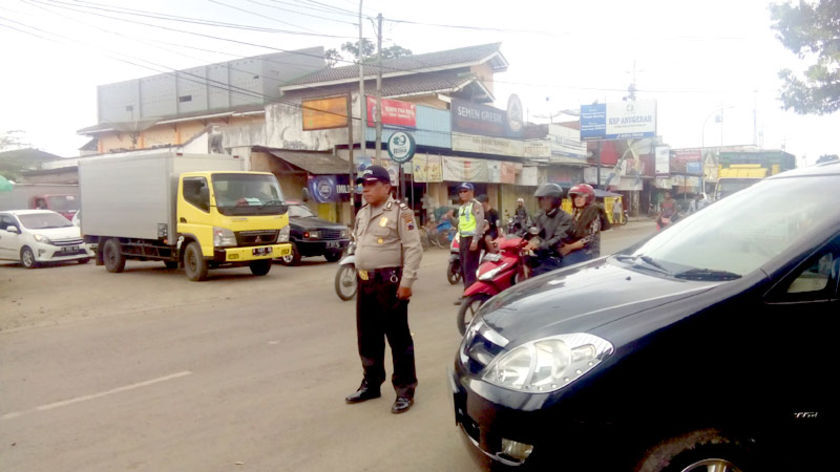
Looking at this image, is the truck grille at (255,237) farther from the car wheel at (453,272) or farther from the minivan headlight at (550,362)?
the minivan headlight at (550,362)

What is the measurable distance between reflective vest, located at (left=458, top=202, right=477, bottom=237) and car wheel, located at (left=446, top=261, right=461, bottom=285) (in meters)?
1.89

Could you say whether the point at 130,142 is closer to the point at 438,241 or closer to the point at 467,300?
the point at 438,241

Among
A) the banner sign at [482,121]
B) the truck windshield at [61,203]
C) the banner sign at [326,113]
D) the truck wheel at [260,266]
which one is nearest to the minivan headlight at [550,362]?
the truck wheel at [260,266]

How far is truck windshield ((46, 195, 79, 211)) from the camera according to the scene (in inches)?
1003

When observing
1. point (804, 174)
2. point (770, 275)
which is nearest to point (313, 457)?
point (770, 275)

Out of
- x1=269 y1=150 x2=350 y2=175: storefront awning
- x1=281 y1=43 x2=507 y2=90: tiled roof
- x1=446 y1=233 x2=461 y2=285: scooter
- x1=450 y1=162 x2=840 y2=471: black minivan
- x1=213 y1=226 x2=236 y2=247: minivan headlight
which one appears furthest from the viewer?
x1=281 y1=43 x2=507 y2=90: tiled roof

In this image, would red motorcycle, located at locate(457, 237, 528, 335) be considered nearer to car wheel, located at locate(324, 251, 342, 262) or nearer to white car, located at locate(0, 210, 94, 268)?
car wheel, located at locate(324, 251, 342, 262)

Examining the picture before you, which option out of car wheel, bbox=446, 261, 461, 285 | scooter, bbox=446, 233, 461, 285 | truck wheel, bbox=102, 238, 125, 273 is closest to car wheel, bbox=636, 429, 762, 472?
scooter, bbox=446, 233, 461, 285

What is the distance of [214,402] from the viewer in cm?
510

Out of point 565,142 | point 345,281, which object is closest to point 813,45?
point 345,281

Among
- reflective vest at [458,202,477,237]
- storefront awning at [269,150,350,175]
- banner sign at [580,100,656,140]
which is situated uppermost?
banner sign at [580,100,656,140]

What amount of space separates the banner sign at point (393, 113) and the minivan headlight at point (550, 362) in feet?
69.7

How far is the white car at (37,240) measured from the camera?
16.7m

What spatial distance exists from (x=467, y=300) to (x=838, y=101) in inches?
542
